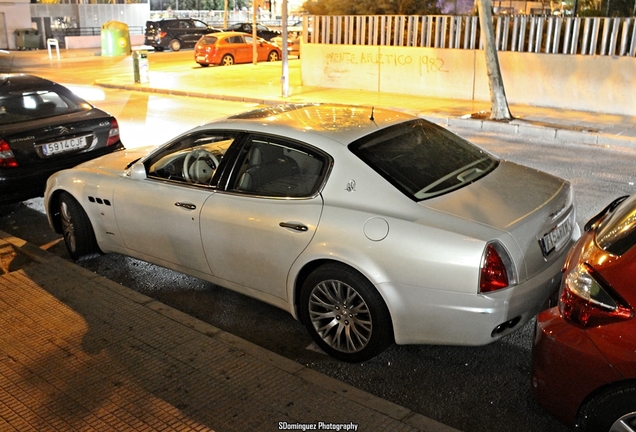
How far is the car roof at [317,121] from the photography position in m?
4.86

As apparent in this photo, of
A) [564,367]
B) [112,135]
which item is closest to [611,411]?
[564,367]

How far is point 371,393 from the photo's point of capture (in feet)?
13.6

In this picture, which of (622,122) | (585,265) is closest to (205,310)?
(585,265)

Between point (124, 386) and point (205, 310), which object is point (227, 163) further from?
point (124, 386)

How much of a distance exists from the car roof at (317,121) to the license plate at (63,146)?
308 cm

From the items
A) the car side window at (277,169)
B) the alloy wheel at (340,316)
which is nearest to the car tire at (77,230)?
the car side window at (277,169)

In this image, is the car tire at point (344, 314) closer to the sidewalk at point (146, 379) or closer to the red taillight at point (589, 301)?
the sidewalk at point (146, 379)

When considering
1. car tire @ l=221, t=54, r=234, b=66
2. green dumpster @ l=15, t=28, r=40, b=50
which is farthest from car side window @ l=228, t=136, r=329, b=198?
green dumpster @ l=15, t=28, r=40, b=50

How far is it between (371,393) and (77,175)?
3.55m

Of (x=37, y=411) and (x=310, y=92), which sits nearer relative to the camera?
(x=37, y=411)

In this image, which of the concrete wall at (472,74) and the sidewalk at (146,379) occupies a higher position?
the concrete wall at (472,74)

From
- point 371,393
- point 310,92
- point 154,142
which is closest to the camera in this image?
point 371,393

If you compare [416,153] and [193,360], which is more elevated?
[416,153]

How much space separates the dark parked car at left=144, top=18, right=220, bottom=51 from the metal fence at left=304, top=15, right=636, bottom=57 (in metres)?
20.0
